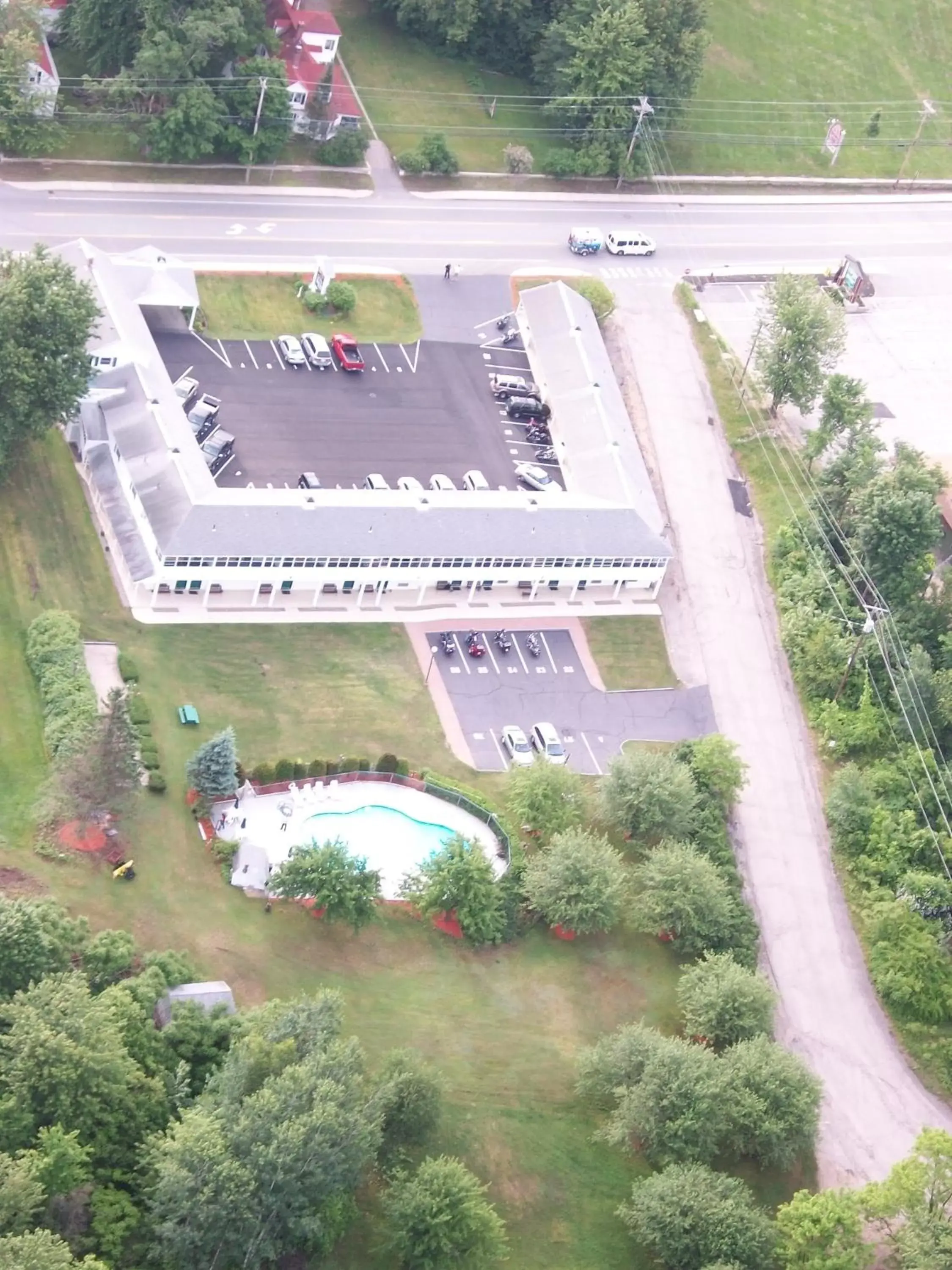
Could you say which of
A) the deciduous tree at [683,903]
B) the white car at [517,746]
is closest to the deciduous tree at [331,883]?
the white car at [517,746]

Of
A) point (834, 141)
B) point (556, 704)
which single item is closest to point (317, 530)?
point (556, 704)

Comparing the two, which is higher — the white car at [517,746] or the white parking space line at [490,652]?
the white parking space line at [490,652]

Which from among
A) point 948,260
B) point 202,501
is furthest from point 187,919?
point 948,260

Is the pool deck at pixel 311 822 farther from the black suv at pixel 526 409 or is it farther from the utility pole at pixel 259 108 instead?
the utility pole at pixel 259 108

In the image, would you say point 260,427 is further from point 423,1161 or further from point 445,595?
point 423,1161

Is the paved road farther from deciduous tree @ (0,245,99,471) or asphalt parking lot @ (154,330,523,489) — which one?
deciduous tree @ (0,245,99,471)
